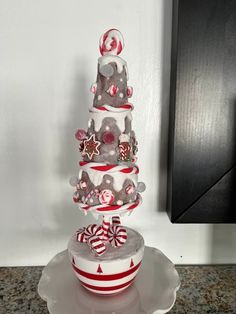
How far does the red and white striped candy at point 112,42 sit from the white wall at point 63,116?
0.60 ft

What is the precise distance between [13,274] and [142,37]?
0.66 metres

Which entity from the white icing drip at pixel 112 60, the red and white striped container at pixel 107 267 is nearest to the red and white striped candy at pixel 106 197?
the red and white striped container at pixel 107 267

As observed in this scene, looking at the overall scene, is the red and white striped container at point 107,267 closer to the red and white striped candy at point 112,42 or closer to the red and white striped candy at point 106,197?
the red and white striped candy at point 106,197

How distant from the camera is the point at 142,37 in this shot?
71 centimetres

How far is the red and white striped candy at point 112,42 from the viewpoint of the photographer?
530 mm

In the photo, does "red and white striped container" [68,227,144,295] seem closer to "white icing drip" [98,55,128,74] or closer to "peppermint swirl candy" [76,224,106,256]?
"peppermint swirl candy" [76,224,106,256]

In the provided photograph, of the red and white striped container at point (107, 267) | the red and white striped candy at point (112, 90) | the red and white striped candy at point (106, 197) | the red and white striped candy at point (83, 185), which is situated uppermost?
the red and white striped candy at point (112, 90)

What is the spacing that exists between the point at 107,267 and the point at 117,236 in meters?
0.06

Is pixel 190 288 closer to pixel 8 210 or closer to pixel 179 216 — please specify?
pixel 179 216

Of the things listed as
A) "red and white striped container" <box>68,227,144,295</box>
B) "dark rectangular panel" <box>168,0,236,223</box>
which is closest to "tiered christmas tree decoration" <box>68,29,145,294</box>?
"red and white striped container" <box>68,227,144,295</box>

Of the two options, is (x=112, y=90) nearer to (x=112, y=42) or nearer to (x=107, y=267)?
(x=112, y=42)

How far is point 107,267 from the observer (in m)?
0.53

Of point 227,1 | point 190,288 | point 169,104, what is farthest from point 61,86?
point 190,288

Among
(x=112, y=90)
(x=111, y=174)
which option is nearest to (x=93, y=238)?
(x=111, y=174)
